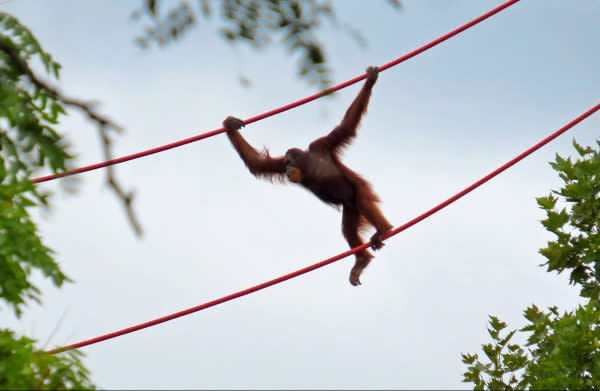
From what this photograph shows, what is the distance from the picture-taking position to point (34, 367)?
373cm

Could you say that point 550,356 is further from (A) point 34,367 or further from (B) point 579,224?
(A) point 34,367

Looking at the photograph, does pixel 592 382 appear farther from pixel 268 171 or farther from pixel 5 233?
pixel 5 233

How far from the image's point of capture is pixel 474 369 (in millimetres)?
7430

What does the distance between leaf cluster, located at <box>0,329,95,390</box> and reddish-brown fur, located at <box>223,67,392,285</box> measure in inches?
168

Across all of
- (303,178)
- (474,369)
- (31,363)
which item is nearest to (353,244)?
(303,178)

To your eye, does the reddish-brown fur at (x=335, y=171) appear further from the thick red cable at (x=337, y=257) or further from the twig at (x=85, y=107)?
→ the twig at (x=85, y=107)

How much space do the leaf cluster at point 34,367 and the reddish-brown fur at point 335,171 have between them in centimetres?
428

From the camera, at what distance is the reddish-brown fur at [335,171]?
7.96 metres

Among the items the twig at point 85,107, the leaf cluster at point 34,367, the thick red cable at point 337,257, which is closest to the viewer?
the twig at point 85,107

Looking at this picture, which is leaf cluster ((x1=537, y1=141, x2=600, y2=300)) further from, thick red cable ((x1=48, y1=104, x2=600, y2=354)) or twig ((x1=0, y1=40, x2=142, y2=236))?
twig ((x1=0, y1=40, x2=142, y2=236))

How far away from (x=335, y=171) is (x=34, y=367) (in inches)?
194

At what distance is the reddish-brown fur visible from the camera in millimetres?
7965

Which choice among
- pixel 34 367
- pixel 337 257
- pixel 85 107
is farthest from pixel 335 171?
pixel 85 107

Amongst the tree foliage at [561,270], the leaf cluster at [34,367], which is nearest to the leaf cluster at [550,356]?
the tree foliage at [561,270]
